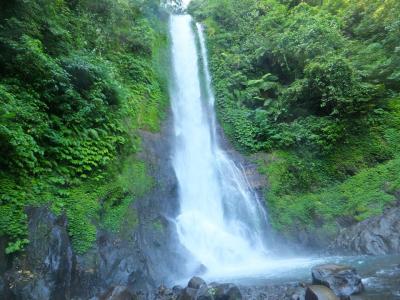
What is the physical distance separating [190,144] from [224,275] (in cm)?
651

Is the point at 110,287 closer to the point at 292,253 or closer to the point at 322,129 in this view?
the point at 292,253

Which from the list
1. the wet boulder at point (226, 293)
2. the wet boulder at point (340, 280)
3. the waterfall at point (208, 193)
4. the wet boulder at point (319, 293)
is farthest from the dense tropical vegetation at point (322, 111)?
the wet boulder at point (226, 293)

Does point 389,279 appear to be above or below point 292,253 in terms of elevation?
below

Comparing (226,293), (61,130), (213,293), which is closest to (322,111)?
(226,293)

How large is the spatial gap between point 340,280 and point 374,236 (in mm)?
3995

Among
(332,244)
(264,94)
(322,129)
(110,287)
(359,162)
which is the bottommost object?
(110,287)

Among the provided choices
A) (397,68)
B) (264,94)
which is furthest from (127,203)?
(397,68)

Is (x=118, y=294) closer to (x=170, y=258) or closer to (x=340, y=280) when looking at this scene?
(x=170, y=258)

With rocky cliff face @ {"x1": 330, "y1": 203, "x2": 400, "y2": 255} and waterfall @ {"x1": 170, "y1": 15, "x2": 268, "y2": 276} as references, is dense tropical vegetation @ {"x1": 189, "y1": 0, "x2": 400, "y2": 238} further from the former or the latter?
waterfall @ {"x1": 170, "y1": 15, "x2": 268, "y2": 276}

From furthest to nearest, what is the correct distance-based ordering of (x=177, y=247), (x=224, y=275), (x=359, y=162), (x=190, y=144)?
(x=190, y=144)
(x=359, y=162)
(x=177, y=247)
(x=224, y=275)

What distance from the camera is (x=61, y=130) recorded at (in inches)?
324

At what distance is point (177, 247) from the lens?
31.7 feet

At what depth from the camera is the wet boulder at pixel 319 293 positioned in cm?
551

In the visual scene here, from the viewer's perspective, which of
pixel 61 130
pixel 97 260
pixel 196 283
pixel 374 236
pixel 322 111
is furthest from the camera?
pixel 322 111
